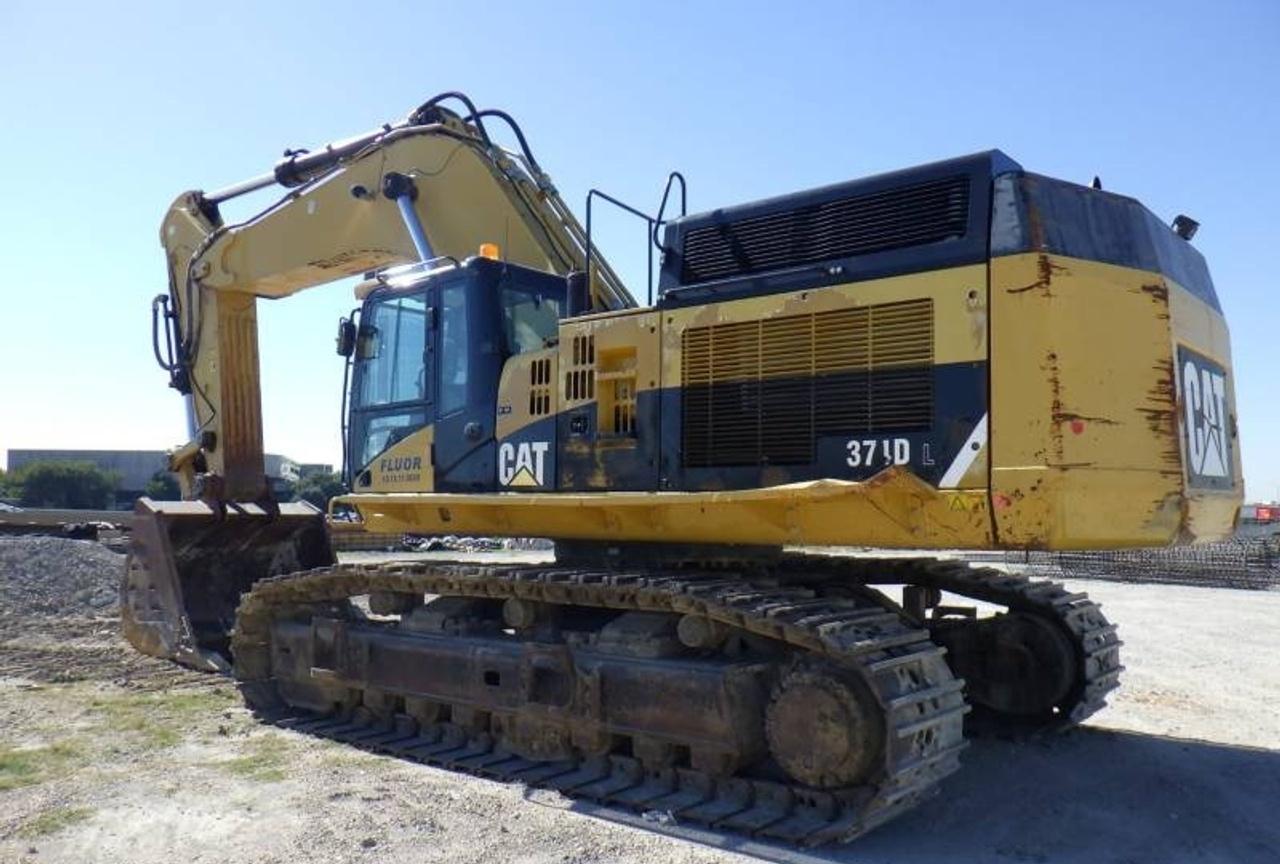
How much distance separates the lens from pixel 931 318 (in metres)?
5.63

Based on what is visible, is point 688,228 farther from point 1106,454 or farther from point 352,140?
point 352,140

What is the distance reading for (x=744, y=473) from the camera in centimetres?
624

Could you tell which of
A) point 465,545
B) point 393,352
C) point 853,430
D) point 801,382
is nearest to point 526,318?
point 393,352

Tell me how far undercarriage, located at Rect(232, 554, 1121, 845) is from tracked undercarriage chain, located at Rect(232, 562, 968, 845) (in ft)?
0.04

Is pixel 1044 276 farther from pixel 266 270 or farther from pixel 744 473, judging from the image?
pixel 266 270

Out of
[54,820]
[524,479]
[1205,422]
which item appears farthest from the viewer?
[524,479]

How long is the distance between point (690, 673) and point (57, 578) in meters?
13.3

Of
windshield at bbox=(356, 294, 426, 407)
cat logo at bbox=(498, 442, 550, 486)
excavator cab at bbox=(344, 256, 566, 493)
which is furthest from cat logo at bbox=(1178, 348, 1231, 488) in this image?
windshield at bbox=(356, 294, 426, 407)

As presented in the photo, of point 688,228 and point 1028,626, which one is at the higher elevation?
point 688,228

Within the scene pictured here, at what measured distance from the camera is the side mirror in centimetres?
834

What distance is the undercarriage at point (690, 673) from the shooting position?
5418 millimetres

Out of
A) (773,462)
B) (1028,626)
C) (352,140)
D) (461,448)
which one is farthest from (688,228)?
(352,140)

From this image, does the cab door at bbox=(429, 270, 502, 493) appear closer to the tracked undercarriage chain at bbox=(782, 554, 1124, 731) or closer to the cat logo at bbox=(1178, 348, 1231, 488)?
the tracked undercarriage chain at bbox=(782, 554, 1124, 731)

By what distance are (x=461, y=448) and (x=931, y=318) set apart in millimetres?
3343
